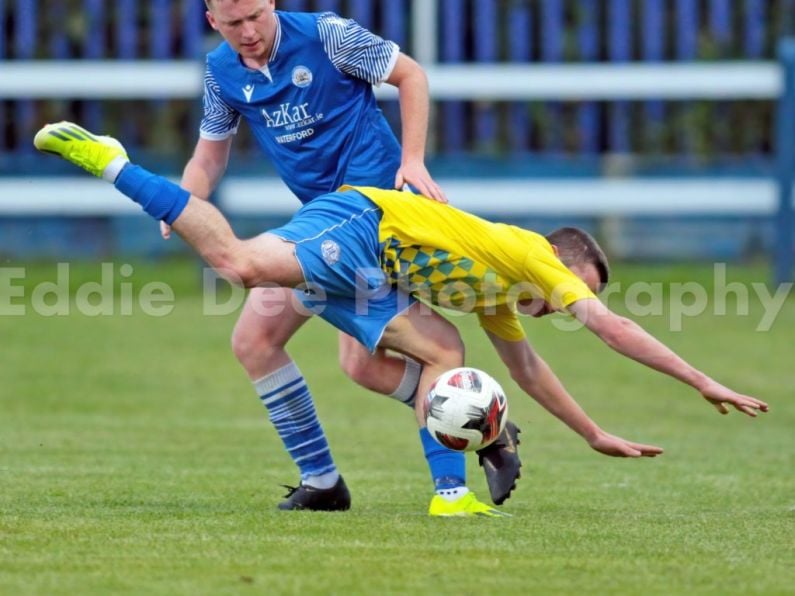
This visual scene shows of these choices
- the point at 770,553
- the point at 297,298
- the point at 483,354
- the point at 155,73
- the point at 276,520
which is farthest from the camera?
the point at 155,73

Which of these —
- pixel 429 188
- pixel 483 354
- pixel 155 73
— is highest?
pixel 429 188

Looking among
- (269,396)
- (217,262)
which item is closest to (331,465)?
(269,396)

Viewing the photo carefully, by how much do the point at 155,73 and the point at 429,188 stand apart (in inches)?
433

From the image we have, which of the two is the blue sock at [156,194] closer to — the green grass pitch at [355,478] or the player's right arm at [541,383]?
the green grass pitch at [355,478]

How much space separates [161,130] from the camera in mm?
17859

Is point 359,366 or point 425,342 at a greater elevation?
point 425,342

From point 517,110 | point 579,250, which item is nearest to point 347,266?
point 579,250

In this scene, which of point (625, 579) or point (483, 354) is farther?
point (483, 354)

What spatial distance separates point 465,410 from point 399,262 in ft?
2.04

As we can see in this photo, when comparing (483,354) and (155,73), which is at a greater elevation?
(155,73)

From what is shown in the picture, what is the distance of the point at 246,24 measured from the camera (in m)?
6.42

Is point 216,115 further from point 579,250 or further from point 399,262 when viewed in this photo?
point 579,250

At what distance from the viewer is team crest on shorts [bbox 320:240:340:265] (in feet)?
20.0

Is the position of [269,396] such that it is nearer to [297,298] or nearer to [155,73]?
[297,298]
